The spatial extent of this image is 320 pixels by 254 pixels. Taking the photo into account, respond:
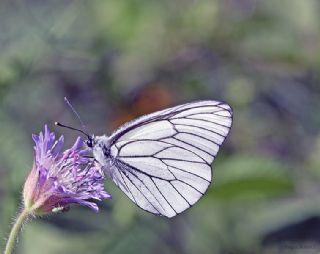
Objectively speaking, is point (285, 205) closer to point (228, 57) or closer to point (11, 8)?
point (228, 57)

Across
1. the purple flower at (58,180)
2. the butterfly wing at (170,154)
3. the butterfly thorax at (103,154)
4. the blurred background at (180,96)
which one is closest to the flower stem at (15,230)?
the purple flower at (58,180)

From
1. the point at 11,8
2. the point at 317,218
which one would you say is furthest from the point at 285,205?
the point at 11,8

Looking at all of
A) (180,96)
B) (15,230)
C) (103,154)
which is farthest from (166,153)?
(180,96)

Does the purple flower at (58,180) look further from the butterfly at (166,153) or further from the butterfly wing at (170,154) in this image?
the butterfly wing at (170,154)

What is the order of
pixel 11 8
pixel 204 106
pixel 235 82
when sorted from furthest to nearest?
1. pixel 235 82
2. pixel 11 8
3. pixel 204 106

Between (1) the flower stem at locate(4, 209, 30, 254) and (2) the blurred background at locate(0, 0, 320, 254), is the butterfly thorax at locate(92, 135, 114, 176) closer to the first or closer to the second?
(1) the flower stem at locate(4, 209, 30, 254)

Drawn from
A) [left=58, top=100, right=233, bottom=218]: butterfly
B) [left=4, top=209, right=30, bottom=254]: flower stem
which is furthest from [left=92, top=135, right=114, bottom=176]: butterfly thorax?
[left=4, top=209, right=30, bottom=254]: flower stem

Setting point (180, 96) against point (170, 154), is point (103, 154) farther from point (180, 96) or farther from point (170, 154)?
point (180, 96)
